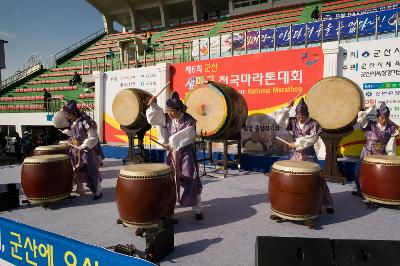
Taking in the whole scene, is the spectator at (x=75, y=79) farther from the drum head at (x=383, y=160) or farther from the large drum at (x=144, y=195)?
the drum head at (x=383, y=160)

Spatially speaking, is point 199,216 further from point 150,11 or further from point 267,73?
point 150,11

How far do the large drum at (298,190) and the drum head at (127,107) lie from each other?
12.3 ft

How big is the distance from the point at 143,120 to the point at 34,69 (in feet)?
51.7

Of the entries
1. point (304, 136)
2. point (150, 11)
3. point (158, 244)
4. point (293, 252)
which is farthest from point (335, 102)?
point (150, 11)

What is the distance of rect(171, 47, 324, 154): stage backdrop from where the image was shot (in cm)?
550

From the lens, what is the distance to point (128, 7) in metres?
20.0

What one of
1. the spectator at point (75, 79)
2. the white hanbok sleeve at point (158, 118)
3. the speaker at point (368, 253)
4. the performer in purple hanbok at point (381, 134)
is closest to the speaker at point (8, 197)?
the white hanbok sleeve at point (158, 118)

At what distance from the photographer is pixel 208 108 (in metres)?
4.86

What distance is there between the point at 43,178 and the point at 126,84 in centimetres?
509

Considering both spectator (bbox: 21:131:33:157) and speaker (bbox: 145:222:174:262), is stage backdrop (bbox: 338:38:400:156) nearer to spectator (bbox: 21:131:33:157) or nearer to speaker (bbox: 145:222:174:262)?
speaker (bbox: 145:222:174:262)

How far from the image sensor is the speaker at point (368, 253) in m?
1.66

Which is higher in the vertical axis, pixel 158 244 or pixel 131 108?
pixel 131 108

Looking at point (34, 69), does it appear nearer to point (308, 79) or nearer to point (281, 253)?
point (308, 79)

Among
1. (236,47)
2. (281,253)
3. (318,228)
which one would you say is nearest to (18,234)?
(281,253)
